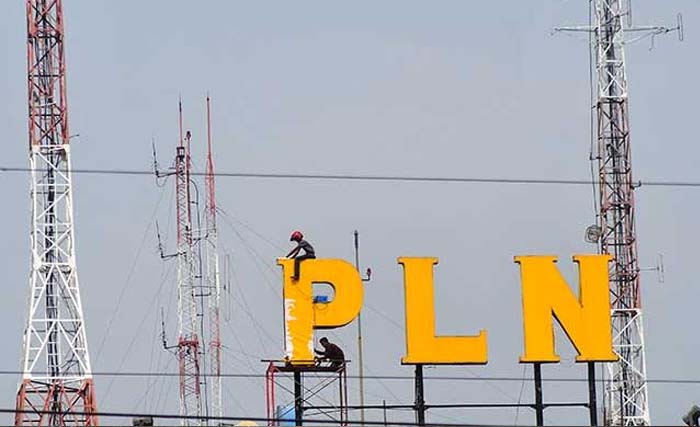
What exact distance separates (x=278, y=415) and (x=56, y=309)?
27.7 m

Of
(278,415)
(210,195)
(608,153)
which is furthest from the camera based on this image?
(210,195)

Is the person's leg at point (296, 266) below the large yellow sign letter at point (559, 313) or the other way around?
the other way around

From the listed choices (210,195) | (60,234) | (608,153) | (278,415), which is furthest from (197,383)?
(278,415)

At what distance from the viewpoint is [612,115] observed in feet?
281

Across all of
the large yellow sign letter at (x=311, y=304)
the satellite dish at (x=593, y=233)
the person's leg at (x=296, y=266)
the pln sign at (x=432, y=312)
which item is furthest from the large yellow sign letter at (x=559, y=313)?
the satellite dish at (x=593, y=233)

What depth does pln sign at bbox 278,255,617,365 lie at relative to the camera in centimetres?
5438

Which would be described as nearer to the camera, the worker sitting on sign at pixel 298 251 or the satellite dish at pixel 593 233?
the worker sitting on sign at pixel 298 251

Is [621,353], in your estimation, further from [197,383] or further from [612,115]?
[197,383]

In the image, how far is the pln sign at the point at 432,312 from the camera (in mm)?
54375

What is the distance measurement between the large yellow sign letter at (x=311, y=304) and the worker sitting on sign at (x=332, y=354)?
0.93 metres

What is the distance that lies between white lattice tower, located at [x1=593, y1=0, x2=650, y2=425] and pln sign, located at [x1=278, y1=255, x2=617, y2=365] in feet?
97.6

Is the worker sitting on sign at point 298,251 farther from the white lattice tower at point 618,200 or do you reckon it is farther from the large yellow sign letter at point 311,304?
the white lattice tower at point 618,200

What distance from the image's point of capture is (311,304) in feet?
179

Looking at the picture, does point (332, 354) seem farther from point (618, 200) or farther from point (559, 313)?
point (618, 200)
